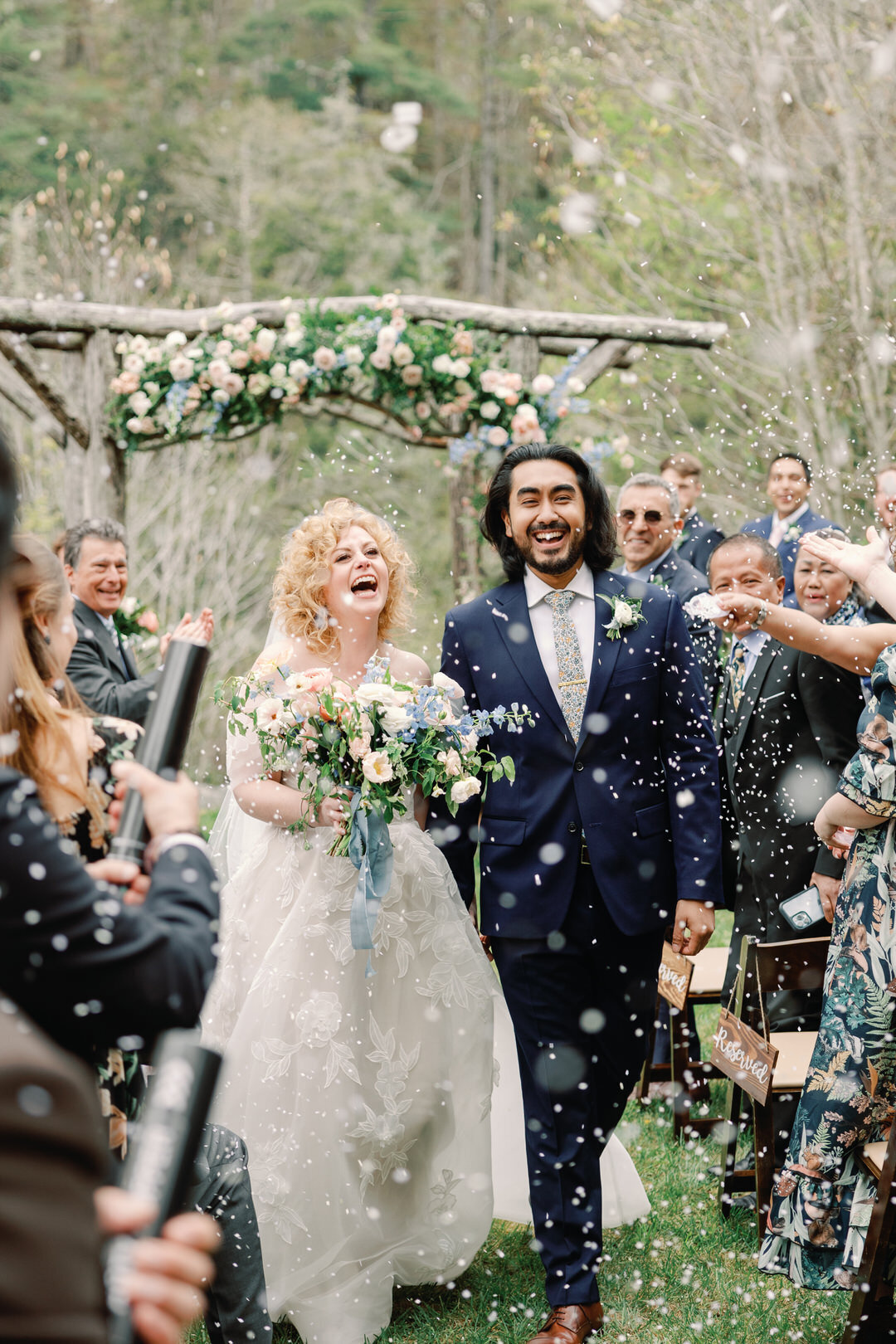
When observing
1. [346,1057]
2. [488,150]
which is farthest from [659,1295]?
[488,150]

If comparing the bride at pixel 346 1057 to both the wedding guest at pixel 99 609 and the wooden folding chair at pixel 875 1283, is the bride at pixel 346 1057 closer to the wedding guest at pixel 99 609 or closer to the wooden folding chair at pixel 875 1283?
the wooden folding chair at pixel 875 1283

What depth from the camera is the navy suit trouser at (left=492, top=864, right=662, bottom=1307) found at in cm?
324

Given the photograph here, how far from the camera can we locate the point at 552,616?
11.6 feet

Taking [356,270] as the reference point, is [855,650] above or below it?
below

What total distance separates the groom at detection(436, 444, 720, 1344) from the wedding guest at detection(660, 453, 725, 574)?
2.66 meters

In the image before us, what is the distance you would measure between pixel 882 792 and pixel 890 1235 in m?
1.04

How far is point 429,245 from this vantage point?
18031 millimetres

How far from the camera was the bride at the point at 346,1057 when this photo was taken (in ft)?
10.6

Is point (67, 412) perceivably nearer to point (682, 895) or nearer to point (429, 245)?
point (682, 895)

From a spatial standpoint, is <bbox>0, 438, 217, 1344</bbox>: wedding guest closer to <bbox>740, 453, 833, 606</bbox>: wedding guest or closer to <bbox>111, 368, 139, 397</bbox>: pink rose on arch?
<bbox>740, 453, 833, 606</bbox>: wedding guest

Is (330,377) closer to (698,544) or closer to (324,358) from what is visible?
(324,358)

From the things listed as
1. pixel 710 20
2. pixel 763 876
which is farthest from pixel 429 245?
pixel 763 876

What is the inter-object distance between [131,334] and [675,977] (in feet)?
16.9

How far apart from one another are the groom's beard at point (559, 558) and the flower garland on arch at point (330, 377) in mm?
3723
